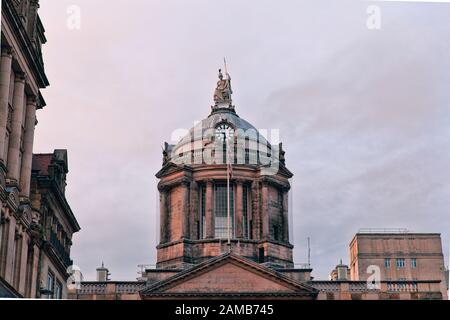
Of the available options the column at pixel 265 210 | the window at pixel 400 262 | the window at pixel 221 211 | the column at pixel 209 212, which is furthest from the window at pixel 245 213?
the window at pixel 400 262

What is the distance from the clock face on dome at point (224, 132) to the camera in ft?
169

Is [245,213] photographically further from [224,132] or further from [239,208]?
[224,132]

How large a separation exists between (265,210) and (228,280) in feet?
39.0

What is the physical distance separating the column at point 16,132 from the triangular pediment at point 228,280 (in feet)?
112

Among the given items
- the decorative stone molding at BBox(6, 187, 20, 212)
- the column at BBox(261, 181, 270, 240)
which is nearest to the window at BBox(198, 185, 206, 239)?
the column at BBox(261, 181, 270, 240)

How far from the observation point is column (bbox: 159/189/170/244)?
72750 mm

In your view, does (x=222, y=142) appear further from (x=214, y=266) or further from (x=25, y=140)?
(x=25, y=140)

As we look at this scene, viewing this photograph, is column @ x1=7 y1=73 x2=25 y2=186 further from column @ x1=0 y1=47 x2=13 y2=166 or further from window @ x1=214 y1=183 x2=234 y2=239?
window @ x1=214 y1=183 x2=234 y2=239

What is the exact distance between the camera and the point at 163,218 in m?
73.9

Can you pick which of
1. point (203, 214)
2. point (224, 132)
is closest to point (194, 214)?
point (203, 214)

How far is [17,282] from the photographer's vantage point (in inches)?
1012

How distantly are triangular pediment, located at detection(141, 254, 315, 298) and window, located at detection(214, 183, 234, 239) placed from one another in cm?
731
